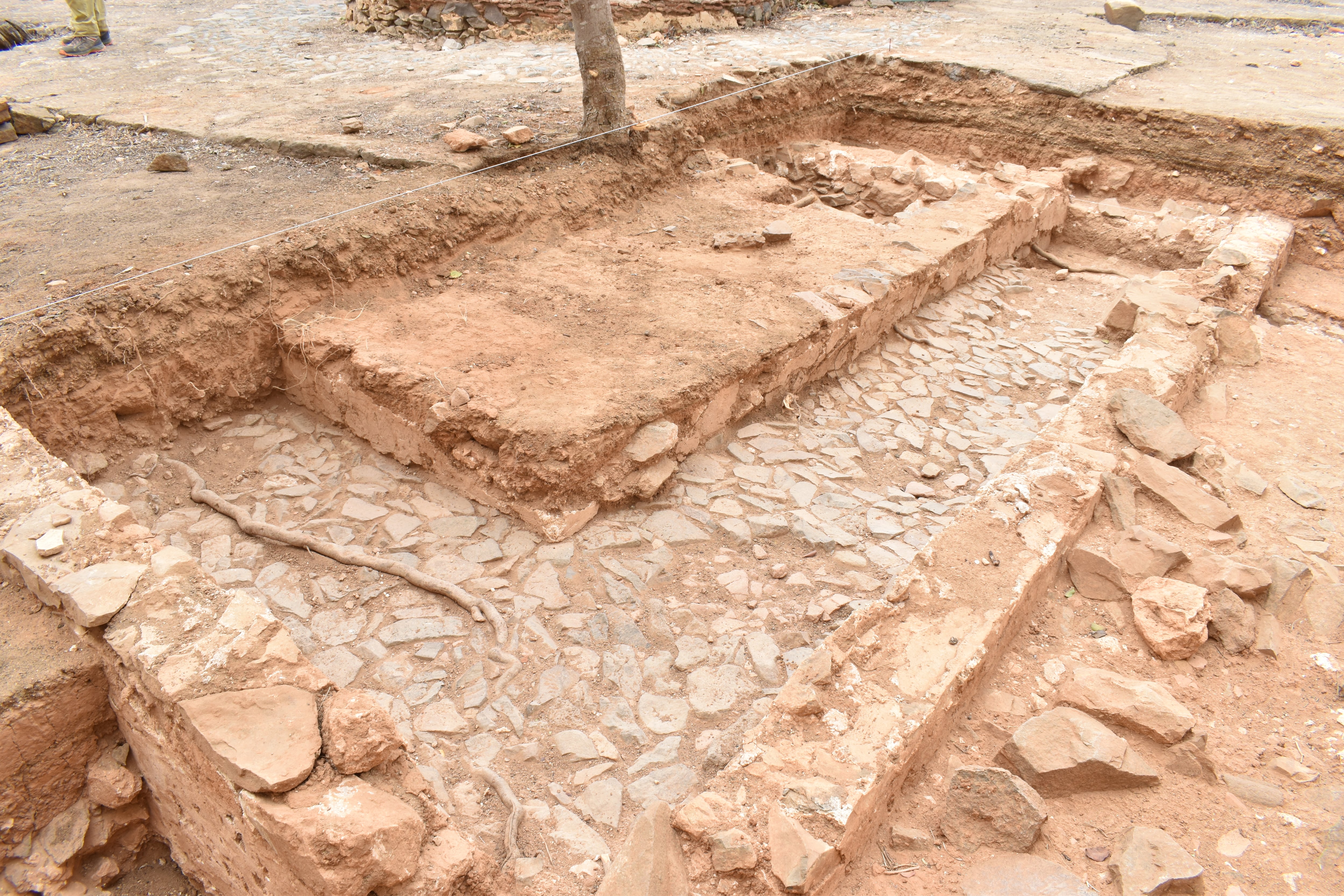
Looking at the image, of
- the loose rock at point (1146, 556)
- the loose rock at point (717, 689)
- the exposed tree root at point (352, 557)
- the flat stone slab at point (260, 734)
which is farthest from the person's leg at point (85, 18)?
→ the loose rock at point (1146, 556)

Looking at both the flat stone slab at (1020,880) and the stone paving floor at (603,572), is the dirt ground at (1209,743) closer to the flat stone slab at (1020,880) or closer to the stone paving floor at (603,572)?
the flat stone slab at (1020,880)

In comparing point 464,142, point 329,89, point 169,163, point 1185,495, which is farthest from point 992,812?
point 329,89

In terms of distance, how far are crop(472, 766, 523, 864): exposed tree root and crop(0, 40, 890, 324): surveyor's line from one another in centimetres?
266

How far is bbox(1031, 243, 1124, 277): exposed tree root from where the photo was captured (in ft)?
19.2

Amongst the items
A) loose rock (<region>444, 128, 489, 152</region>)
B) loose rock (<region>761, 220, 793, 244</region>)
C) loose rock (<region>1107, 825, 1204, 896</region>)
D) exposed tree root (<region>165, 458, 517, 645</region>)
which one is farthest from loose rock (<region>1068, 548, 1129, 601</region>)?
loose rock (<region>444, 128, 489, 152</region>)

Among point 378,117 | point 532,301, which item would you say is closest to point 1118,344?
point 532,301

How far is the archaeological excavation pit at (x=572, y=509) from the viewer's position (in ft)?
6.80

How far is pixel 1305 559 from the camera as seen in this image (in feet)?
9.95

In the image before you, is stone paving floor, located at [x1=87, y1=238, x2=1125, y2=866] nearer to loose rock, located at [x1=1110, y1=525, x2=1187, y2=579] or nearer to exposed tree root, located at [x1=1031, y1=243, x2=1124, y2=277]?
loose rock, located at [x1=1110, y1=525, x2=1187, y2=579]

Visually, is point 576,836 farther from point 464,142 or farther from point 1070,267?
point 1070,267

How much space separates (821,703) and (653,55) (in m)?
6.69

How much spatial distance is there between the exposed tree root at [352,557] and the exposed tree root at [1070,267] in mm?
4893

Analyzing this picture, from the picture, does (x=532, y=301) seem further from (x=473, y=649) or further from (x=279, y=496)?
(x=473, y=649)

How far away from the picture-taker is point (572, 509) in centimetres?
332
